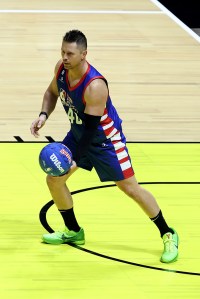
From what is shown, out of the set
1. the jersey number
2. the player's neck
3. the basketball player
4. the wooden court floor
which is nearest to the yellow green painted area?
the wooden court floor

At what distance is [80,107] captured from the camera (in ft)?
23.6

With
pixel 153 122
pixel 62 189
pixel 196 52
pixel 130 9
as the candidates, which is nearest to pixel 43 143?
pixel 153 122

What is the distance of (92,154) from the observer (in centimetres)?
741

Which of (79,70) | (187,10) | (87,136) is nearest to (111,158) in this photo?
(87,136)

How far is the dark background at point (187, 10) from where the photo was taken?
19.5m

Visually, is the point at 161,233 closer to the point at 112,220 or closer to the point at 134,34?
the point at 112,220

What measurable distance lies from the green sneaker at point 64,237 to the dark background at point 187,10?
12050mm

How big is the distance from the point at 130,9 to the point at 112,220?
11611 millimetres

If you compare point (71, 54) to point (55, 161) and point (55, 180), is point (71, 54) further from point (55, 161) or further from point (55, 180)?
point (55, 180)

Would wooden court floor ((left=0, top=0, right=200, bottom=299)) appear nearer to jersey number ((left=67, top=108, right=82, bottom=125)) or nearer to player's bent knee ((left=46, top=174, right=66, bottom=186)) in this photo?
player's bent knee ((left=46, top=174, right=66, bottom=186))

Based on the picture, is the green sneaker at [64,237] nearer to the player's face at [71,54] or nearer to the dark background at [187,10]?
the player's face at [71,54]

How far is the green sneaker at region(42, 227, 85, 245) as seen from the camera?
7.71 meters

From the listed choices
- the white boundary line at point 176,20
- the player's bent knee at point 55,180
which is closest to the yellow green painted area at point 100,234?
the player's bent knee at point 55,180

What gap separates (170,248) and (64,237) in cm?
88
